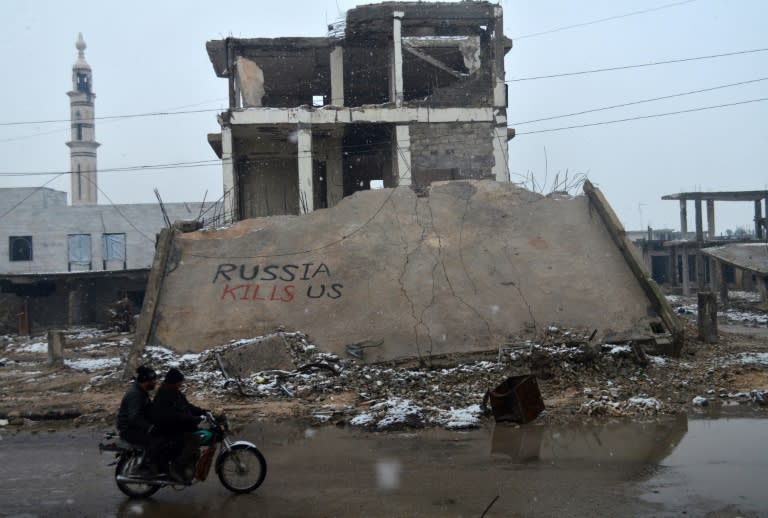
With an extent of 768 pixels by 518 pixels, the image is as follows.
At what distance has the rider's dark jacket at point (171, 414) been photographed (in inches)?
223

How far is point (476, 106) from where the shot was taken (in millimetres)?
23469

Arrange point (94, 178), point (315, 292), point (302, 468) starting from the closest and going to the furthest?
point (302, 468)
point (315, 292)
point (94, 178)

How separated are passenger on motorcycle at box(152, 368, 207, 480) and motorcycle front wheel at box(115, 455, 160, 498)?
315 millimetres

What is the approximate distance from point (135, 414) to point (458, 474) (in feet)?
9.48

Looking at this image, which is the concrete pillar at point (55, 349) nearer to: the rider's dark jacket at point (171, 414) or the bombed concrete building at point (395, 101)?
the bombed concrete building at point (395, 101)

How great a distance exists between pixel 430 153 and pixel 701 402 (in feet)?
52.4

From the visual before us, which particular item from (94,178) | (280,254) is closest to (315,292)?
(280,254)

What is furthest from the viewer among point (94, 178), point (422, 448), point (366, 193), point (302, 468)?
point (94, 178)

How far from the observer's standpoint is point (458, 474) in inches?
243

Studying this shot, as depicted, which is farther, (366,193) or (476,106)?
(476,106)

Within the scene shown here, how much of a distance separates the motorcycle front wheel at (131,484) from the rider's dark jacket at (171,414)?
0.38 m

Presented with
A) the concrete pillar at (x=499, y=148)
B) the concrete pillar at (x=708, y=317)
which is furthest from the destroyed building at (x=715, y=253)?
the concrete pillar at (x=708, y=317)

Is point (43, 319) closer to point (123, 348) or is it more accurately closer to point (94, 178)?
point (123, 348)

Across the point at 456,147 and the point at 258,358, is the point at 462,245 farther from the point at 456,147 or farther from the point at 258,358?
the point at 456,147
